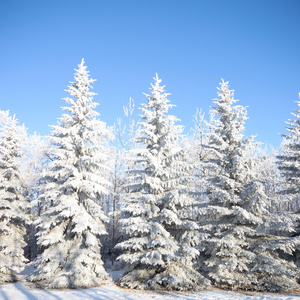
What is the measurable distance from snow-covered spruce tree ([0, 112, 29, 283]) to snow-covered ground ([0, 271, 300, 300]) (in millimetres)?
4593

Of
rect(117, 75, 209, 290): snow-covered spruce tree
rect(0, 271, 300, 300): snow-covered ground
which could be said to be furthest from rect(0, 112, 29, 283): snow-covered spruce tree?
rect(117, 75, 209, 290): snow-covered spruce tree

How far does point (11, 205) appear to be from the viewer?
16.8 meters

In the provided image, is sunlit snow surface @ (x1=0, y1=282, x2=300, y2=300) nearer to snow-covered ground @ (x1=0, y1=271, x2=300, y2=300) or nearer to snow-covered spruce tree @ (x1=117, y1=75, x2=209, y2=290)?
snow-covered ground @ (x1=0, y1=271, x2=300, y2=300)

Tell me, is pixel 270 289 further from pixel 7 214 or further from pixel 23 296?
pixel 7 214

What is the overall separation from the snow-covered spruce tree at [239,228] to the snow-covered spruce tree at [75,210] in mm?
6175

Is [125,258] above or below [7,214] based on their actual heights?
below

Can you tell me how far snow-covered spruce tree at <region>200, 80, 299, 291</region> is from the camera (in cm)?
1160

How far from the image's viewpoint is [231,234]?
41.0 ft

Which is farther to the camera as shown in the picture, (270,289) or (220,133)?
(220,133)

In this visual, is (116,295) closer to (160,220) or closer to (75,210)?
(160,220)

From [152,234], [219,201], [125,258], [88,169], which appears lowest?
[125,258]

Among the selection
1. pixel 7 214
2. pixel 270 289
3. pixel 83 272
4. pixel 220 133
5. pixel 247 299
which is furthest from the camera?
pixel 7 214

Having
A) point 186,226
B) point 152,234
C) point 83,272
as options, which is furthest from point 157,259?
point 83,272

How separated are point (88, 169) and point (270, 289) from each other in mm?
11725
